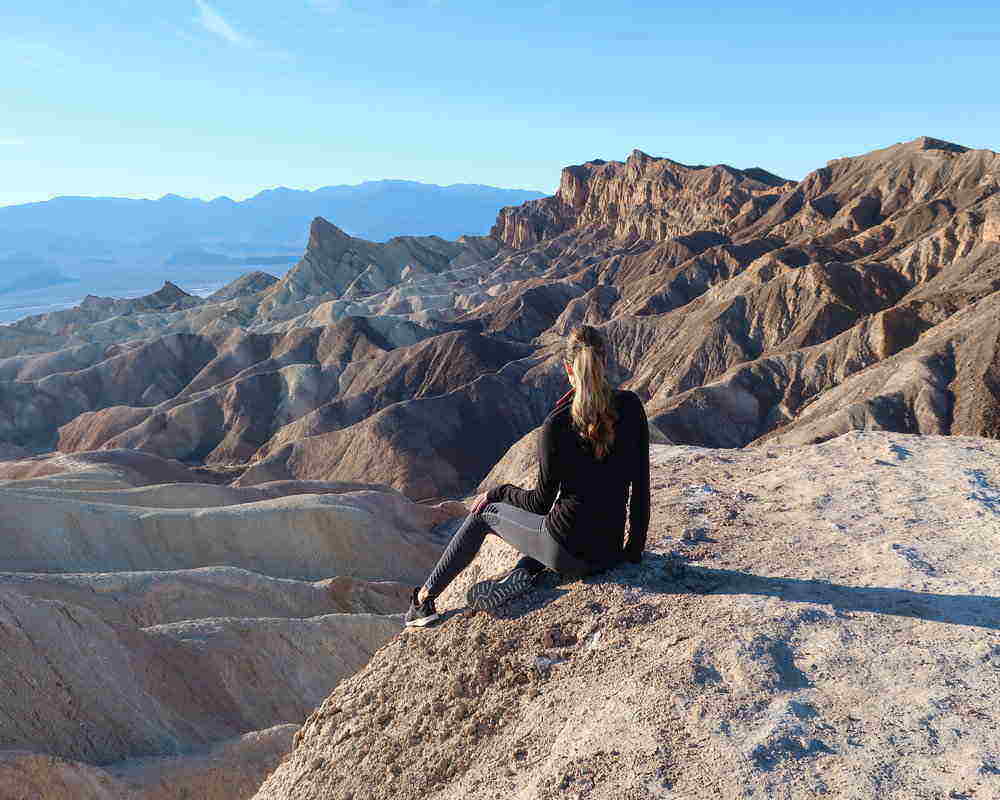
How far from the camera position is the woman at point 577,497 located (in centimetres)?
502

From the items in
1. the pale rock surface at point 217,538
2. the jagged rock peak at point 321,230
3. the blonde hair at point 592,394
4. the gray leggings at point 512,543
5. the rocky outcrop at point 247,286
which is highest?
the jagged rock peak at point 321,230

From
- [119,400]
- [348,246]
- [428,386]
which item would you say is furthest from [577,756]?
[348,246]

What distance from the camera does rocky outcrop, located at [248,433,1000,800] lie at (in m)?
4.16

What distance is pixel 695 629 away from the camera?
520cm

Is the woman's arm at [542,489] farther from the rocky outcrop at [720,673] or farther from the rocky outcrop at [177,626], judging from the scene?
the rocky outcrop at [177,626]

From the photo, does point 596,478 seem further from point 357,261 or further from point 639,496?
point 357,261

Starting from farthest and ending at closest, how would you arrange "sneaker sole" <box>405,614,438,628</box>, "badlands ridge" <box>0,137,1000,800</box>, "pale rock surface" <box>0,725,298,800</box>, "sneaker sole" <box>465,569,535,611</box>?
1. "pale rock surface" <box>0,725,298,800</box>
2. "sneaker sole" <box>405,614,438,628</box>
3. "sneaker sole" <box>465,569,535,611</box>
4. "badlands ridge" <box>0,137,1000,800</box>

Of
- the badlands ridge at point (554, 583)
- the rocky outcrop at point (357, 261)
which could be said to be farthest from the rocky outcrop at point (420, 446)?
the rocky outcrop at point (357, 261)

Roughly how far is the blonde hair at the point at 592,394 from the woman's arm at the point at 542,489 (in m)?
0.20

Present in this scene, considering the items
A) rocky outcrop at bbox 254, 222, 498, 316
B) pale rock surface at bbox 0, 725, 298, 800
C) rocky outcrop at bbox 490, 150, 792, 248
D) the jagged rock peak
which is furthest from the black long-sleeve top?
the jagged rock peak

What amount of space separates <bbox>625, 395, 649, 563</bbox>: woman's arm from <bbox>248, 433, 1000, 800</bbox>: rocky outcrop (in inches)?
13.9

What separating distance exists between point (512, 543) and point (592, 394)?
1.52 metres

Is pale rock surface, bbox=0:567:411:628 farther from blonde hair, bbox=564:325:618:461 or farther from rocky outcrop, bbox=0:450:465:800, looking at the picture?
blonde hair, bbox=564:325:618:461

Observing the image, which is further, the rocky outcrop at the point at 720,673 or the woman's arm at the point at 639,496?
the woman's arm at the point at 639,496
